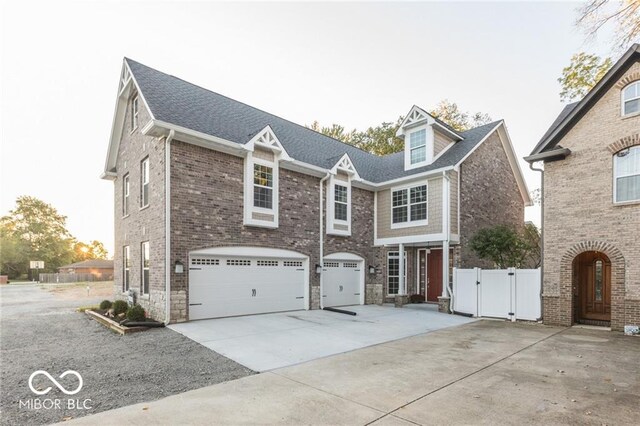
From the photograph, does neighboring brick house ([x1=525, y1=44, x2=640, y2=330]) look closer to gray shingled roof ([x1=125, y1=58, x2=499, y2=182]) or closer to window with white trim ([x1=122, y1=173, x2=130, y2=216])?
gray shingled roof ([x1=125, y1=58, x2=499, y2=182])

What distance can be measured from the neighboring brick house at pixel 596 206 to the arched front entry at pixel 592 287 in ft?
0.09

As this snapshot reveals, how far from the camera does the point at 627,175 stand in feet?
33.1

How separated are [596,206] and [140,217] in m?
14.9

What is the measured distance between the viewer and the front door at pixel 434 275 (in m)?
15.9

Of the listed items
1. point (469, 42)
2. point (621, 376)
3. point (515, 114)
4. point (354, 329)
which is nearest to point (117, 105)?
point (354, 329)

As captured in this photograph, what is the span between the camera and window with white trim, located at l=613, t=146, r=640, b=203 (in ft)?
32.6

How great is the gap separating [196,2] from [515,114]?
16.6 m

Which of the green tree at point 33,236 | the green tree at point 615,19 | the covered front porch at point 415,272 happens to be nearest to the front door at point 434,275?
the covered front porch at point 415,272

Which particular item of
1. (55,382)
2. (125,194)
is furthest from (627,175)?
(125,194)

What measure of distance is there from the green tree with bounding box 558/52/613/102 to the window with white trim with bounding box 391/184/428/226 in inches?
463

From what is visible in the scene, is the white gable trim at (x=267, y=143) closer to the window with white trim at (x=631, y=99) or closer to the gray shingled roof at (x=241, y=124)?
the gray shingled roof at (x=241, y=124)

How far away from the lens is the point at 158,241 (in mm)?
10297

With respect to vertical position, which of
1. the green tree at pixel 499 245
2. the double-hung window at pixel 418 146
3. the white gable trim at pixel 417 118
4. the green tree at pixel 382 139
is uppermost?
the green tree at pixel 382 139

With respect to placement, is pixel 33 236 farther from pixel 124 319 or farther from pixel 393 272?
pixel 393 272
